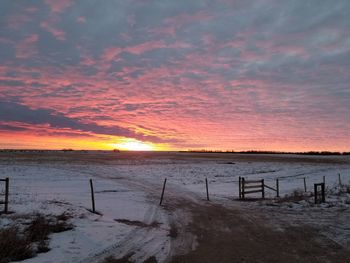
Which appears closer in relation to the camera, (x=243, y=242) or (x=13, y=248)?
(x=13, y=248)

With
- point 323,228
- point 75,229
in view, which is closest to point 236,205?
point 323,228

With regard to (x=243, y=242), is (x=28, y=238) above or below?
above

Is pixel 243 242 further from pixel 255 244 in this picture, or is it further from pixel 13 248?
pixel 13 248

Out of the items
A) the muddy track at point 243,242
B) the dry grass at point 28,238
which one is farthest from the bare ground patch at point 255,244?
the dry grass at point 28,238

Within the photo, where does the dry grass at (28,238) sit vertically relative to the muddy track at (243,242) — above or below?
above

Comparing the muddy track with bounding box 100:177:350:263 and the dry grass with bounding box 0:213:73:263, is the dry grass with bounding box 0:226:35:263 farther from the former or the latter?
the muddy track with bounding box 100:177:350:263

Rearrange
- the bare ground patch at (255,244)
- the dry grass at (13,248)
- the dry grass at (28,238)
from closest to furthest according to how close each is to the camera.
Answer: the dry grass at (13,248) < the dry grass at (28,238) < the bare ground patch at (255,244)

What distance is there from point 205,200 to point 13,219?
41.9 feet

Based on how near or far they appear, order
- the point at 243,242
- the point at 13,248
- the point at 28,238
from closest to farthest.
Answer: the point at 13,248 < the point at 28,238 < the point at 243,242

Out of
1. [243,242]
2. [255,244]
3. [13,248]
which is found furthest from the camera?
[243,242]

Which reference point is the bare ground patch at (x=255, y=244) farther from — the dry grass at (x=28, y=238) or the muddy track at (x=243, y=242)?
the dry grass at (x=28, y=238)

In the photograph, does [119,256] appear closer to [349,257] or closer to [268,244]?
[268,244]

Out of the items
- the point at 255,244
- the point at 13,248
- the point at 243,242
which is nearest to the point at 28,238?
the point at 13,248

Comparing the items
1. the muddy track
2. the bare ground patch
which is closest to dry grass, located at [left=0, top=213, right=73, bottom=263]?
the muddy track
